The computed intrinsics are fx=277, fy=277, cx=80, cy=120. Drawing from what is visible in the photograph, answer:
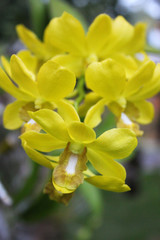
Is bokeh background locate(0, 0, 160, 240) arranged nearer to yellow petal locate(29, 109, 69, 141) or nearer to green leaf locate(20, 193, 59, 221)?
green leaf locate(20, 193, 59, 221)

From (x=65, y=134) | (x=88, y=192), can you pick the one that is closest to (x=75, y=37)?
(x=65, y=134)

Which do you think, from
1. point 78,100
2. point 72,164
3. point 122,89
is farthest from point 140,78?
point 72,164

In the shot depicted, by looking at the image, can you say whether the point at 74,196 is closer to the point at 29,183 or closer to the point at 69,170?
the point at 29,183

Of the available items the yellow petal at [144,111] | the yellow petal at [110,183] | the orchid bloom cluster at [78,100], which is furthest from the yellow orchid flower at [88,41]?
the yellow petal at [110,183]

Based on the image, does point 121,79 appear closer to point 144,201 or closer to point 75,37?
point 75,37

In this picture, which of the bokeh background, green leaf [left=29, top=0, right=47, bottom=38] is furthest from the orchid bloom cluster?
green leaf [left=29, top=0, right=47, bottom=38]

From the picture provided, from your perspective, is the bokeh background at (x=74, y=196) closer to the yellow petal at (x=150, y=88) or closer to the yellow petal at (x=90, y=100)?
the yellow petal at (x=90, y=100)
